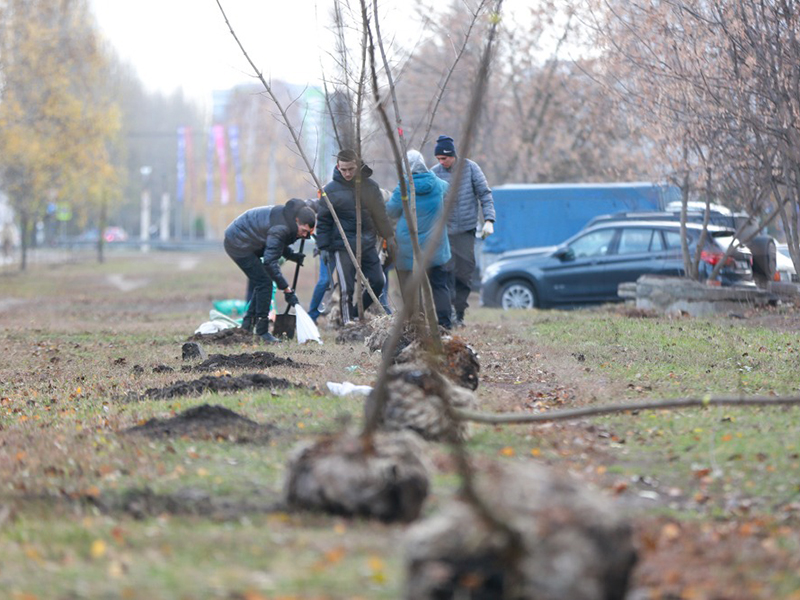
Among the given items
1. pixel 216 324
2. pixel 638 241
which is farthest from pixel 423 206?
pixel 638 241

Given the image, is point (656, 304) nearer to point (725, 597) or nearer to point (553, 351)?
point (553, 351)

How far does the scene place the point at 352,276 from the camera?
13.9 metres

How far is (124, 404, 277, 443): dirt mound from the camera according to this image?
6867mm

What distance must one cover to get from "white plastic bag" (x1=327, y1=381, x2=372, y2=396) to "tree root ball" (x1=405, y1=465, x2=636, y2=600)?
455 centimetres

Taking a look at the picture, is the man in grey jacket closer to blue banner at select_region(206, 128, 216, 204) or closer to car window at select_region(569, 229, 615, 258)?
car window at select_region(569, 229, 615, 258)

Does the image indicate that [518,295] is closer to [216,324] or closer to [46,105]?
[216,324]

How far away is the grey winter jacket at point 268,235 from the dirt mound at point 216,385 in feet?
12.4

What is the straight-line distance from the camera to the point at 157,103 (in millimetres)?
123812

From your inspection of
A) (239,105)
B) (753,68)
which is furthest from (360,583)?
(239,105)

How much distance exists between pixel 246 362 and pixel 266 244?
2.66 m

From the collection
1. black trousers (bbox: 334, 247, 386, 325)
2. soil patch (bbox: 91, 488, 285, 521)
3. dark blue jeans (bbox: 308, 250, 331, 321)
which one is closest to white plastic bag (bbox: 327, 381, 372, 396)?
soil patch (bbox: 91, 488, 285, 521)

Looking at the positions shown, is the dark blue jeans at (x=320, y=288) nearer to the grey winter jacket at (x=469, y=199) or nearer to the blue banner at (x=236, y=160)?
the grey winter jacket at (x=469, y=199)

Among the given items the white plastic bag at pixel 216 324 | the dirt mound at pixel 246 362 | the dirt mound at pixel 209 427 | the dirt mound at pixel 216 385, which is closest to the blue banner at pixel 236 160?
the white plastic bag at pixel 216 324

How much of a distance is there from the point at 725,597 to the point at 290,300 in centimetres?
955
